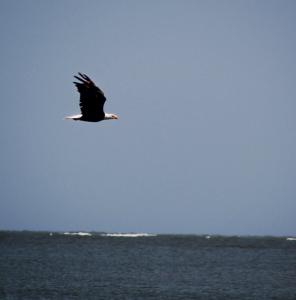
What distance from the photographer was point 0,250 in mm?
61594

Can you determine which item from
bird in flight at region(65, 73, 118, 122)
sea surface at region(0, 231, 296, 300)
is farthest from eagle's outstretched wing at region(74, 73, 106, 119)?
sea surface at region(0, 231, 296, 300)

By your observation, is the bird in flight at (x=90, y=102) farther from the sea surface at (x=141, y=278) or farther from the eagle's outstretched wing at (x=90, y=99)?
the sea surface at (x=141, y=278)

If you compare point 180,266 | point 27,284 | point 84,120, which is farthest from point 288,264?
point 84,120

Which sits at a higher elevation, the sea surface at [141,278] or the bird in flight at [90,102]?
the bird in flight at [90,102]

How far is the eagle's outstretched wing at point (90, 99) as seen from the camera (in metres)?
19.5

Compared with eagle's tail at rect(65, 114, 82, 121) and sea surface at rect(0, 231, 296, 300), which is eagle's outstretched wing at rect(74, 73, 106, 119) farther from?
sea surface at rect(0, 231, 296, 300)

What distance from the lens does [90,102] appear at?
20.2m

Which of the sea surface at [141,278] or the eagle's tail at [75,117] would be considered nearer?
the eagle's tail at [75,117]

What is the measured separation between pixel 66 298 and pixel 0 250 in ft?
111

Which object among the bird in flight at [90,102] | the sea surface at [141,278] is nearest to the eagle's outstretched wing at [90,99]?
the bird in flight at [90,102]

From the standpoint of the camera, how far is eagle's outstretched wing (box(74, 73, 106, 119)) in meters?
19.5

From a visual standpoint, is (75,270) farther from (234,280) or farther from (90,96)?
(90,96)

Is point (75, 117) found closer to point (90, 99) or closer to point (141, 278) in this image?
point (90, 99)

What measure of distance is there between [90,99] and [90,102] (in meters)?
0.10
